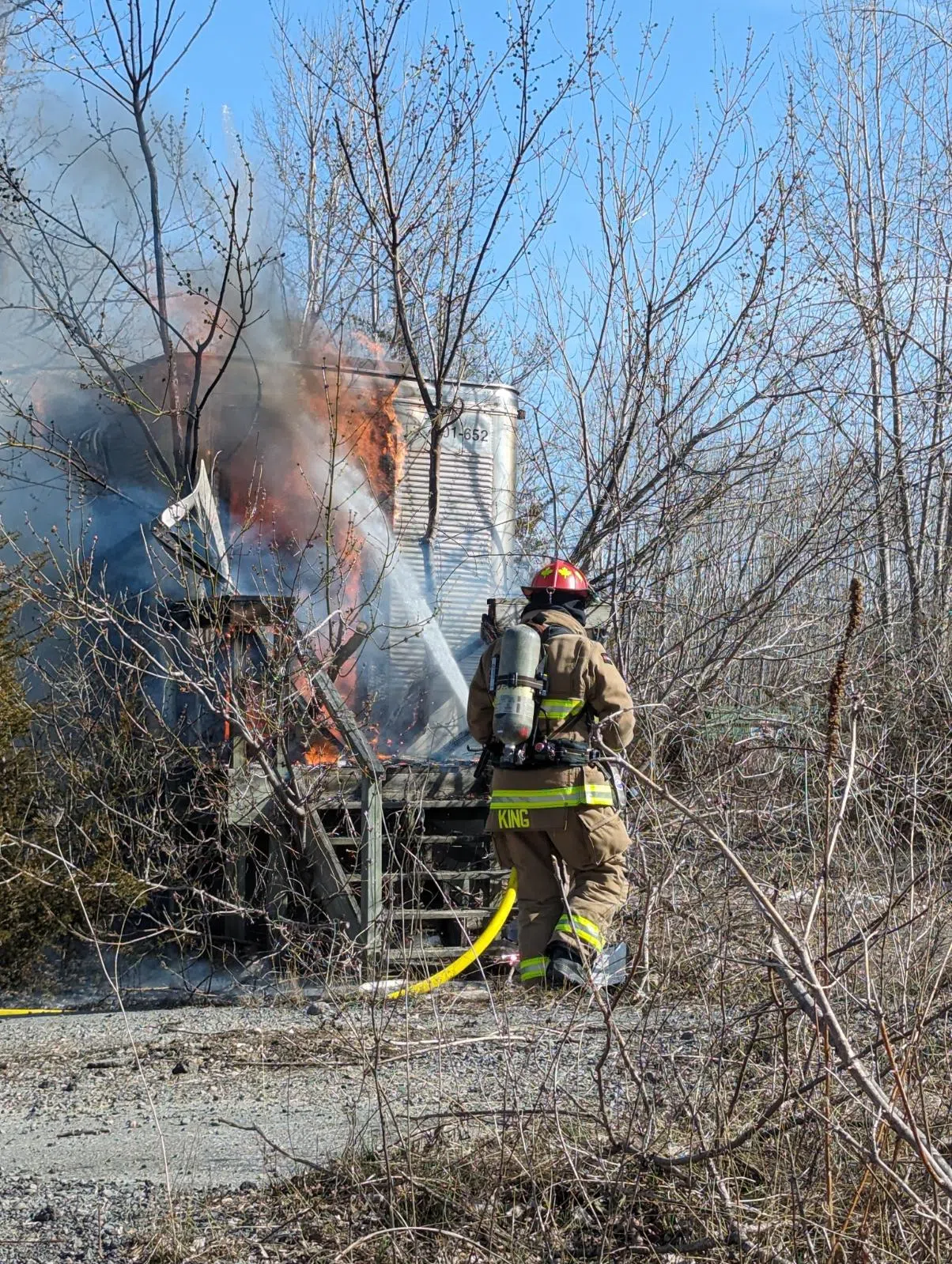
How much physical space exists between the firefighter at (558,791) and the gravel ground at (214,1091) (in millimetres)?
545

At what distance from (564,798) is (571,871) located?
422mm

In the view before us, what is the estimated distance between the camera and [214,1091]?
4.59 metres

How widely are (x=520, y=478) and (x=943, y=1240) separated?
6.85 m

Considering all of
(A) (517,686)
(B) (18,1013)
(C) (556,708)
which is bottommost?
(B) (18,1013)

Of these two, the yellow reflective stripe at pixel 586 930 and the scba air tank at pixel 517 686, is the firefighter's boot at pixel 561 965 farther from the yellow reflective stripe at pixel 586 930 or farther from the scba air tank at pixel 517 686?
the scba air tank at pixel 517 686

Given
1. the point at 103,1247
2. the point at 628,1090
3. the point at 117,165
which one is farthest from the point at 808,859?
the point at 117,165

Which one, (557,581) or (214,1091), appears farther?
(557,581)

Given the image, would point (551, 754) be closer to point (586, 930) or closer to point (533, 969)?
point (586, 930)

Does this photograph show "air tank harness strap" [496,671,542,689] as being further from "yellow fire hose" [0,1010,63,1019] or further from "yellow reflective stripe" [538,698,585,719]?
"yellow fire hose" [0,1010,63,1019]

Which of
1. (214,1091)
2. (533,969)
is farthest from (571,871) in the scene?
(214,1091)

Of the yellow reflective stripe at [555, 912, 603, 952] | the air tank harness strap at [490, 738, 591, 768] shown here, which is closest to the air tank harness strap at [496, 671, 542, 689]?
the air tank harness strap at [490, 738, 591, 768]

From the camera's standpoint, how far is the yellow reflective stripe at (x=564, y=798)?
5.89m

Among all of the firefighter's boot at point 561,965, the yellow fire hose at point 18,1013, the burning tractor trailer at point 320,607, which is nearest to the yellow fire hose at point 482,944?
the burning tractor trailer at point 320,607

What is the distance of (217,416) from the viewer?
8047 mm
